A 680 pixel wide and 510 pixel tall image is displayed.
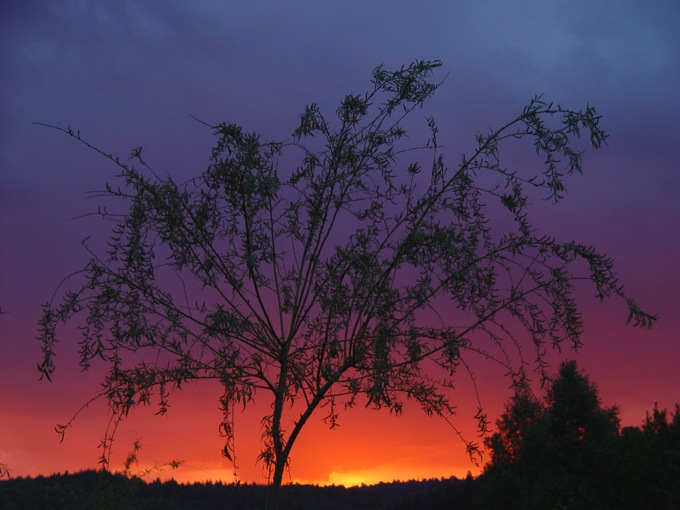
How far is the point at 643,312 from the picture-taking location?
721 cm

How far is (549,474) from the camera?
93.0ft

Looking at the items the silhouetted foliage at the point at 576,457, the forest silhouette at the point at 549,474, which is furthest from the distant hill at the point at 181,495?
the silhouetted foliage at the point at 576,457

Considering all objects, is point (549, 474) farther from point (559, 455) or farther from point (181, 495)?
point (181, 495)

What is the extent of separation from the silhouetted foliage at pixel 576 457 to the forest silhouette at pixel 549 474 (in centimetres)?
3

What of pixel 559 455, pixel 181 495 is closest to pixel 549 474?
pixel 559 455

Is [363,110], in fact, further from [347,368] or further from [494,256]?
[347,368]

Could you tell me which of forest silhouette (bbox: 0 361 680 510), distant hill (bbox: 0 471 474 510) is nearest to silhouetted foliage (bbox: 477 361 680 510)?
forest silhouette (bbox: 0 361 680 510)

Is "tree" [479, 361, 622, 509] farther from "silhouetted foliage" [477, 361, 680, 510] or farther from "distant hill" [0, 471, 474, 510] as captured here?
"distant hill" [0, 471, 474, 510]

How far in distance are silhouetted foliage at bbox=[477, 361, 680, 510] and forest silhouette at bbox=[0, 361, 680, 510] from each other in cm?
3

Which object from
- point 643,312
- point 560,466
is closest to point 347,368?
point 643,312

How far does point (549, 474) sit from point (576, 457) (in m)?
2.96

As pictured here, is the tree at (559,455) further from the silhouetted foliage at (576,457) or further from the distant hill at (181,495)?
the distant hill at (181,495)

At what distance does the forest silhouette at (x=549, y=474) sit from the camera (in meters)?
12.3

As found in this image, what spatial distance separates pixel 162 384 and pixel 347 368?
2321 mm
